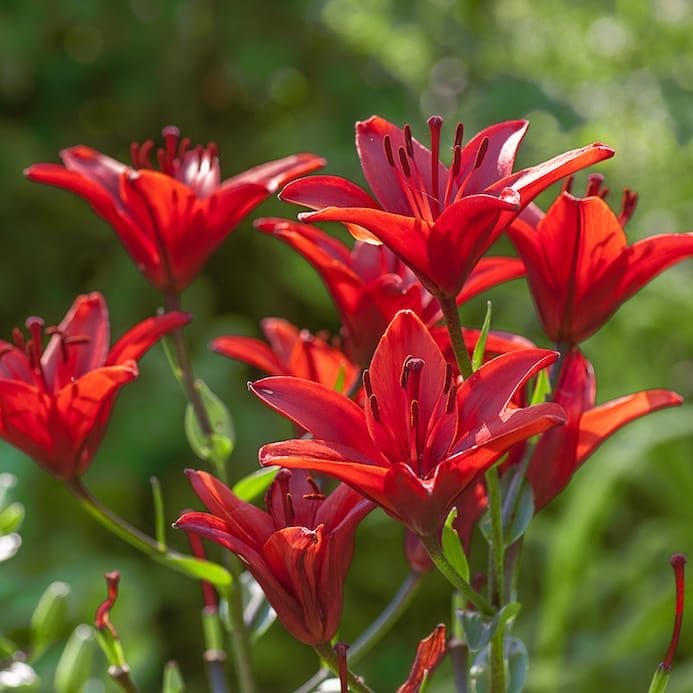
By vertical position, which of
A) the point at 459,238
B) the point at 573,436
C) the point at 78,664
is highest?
the point at 459,238

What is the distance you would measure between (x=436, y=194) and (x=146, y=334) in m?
0.16

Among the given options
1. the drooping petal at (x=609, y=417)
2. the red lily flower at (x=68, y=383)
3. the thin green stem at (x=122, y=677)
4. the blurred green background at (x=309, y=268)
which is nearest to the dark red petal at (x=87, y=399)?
the red lily flower at (x=68, y=383)

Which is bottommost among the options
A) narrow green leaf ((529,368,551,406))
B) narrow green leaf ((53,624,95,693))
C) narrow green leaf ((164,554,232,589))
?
narrow green leaf ((53,624,95,693))

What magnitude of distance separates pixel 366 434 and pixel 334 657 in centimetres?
10

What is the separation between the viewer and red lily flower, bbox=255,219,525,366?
597 mm

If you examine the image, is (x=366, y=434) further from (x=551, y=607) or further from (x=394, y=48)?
(x=394, y=48)

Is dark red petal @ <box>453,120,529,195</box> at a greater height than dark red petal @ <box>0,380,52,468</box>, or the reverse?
dark red petal @ <box>453,120,529,195</box>

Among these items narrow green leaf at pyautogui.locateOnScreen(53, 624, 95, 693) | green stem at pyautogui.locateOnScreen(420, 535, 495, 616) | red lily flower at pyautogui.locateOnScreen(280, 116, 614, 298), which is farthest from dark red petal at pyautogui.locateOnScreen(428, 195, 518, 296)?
narrow green leaf at pyautogui.locateOnScreen(53, 624, 95, 693)

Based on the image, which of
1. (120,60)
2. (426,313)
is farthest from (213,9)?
(426,313)

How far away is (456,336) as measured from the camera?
494mm

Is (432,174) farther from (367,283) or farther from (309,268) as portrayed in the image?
(309,268)

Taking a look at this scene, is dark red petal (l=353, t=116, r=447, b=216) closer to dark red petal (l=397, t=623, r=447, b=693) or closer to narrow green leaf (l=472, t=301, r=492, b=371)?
narrow green leaf (l=472, t=301, r=492, b=371)

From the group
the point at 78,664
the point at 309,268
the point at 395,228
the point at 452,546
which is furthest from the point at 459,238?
the point at 309,268

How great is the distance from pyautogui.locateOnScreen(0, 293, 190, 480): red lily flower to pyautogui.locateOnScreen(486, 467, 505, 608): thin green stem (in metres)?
0.17
